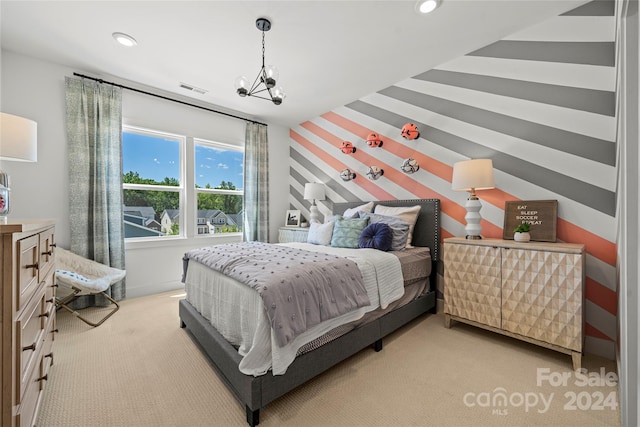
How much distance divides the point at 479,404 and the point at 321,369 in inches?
37.1

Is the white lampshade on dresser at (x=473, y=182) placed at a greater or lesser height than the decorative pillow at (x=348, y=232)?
greater

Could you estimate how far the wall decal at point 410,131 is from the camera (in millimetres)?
3131

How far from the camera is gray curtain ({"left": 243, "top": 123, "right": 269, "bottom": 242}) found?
4.37 metres

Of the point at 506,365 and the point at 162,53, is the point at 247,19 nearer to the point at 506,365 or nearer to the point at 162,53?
the point at 162,53

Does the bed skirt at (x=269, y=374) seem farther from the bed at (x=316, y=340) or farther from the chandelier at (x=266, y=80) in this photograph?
the chandelier at (x=266, y=80)

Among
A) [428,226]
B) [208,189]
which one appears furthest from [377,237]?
[208,189]

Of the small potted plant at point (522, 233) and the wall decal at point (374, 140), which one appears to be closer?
the small potted plant at point (522, 233)

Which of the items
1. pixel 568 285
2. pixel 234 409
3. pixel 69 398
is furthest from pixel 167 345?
pixel 568 285

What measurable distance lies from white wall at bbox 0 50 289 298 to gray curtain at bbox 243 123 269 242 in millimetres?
907

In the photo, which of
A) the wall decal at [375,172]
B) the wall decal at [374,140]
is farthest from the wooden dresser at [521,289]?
the wall decal at [374,140]

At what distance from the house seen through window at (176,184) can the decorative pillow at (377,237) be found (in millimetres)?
2484

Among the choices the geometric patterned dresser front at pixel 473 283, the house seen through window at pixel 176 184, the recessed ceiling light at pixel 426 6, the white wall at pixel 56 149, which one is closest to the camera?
the recessed ceiling light at pixel 426 6

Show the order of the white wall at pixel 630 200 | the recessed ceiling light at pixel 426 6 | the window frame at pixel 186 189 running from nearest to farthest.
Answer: the white wall at pixel 630 200 < the recessed ceiling light at pixel 426 6 < the window frame at pixel 186 189

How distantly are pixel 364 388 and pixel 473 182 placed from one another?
192cm
